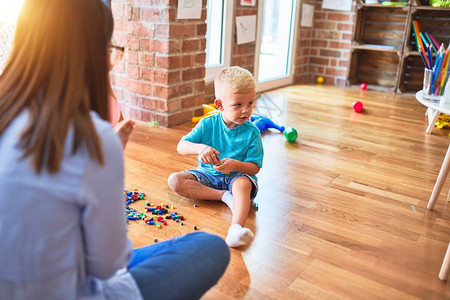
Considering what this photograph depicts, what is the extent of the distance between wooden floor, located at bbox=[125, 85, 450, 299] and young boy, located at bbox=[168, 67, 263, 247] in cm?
7

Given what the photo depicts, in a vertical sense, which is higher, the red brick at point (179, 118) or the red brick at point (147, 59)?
the red brick at point (147, 59)

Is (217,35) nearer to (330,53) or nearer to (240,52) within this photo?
(240,52)

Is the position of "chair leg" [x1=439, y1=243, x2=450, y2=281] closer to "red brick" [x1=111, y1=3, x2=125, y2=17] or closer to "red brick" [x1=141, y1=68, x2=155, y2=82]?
"red brick" [x1=141, y1=68, x2=155, y2=82]

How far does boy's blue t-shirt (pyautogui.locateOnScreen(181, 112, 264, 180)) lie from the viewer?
1.67m

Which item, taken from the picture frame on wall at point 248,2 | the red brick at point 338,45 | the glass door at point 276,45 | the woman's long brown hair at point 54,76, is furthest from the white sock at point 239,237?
the red brick at point 338,45

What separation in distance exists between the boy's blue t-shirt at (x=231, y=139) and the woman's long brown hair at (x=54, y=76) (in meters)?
1.01

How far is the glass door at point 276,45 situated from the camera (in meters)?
4.02

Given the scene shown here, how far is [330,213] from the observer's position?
1713mm

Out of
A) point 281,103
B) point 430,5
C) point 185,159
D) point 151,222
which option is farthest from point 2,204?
point 430,5

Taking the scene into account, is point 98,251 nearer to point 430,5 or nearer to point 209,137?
point 209,137

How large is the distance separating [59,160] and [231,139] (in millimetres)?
1106

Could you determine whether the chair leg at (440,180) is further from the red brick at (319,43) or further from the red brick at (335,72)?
the red brick at (319,43)

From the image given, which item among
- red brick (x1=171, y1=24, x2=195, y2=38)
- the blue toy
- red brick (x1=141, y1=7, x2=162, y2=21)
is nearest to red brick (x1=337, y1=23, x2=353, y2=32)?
the blue toy

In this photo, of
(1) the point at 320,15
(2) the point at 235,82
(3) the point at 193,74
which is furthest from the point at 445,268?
(1) the point at 320,15
